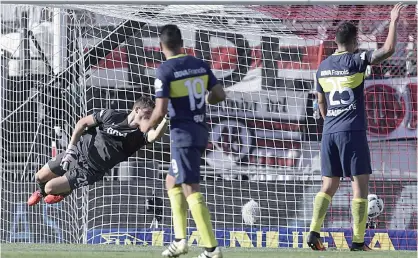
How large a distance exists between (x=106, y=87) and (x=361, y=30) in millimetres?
3935

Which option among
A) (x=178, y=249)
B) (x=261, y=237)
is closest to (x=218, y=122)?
(x=261, y=237)

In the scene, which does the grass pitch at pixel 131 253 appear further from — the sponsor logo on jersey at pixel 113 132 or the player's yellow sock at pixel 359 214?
the sponsor logo on jersey at pixel 113 132

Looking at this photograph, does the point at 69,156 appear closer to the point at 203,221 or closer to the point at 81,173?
the point at 81,173

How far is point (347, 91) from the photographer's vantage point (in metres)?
9.77

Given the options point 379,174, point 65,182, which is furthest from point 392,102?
point 65,182

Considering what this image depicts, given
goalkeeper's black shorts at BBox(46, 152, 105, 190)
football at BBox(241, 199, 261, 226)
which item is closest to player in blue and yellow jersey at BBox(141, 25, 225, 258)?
goalkeeper's black shorts at BBox(46, 152, 105, 190)

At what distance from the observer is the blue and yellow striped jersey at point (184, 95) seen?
8414 mm

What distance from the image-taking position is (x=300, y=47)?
16.2 m

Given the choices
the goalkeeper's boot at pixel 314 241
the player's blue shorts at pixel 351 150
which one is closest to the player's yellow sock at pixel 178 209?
the goalkeeper's boot at pixel 314 241

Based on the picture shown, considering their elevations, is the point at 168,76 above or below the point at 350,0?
below

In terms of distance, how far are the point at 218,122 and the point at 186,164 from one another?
24.0ft

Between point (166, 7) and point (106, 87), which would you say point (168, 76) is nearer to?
point (166, 7)

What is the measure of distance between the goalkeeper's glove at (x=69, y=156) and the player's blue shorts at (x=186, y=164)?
3.26 metres

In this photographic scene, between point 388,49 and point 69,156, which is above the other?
point 388,49
